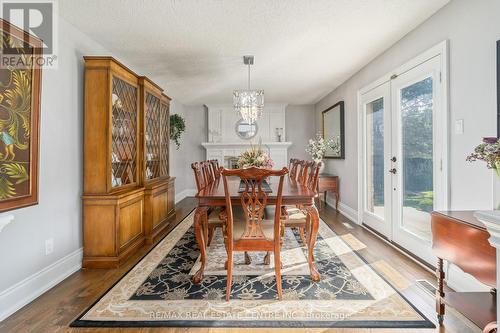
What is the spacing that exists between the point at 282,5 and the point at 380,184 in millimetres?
2709

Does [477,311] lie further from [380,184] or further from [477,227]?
[380,184]

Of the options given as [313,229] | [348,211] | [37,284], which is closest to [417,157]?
[313,229]

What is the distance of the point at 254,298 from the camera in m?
2.12

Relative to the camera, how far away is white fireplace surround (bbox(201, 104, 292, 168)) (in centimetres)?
708

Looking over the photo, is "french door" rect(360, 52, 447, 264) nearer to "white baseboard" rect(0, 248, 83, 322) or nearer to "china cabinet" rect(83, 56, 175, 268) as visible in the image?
"china cabinet" rect(83, 56, 175, 268)

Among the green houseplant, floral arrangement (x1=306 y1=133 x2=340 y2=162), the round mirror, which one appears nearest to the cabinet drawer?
the green houseplant

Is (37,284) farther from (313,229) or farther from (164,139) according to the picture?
(164,139)

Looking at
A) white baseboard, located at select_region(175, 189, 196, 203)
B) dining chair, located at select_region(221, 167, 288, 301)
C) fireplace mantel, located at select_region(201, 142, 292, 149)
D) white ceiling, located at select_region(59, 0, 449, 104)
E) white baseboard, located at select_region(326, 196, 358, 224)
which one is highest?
white ceiling, located at select_region(59, 0, 449, 104)

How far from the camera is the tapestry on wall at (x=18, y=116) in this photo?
1.87 m

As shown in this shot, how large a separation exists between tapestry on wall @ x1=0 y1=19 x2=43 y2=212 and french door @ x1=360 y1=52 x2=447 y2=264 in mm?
3570

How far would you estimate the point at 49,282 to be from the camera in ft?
7.66

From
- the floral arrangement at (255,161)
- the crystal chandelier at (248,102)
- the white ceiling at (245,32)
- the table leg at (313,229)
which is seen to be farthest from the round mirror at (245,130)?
the table leg at (313,229)

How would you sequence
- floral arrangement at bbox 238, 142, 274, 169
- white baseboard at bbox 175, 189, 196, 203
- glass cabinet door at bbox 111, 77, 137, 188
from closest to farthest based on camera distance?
glass cabinet door at bbox 111, 77, 137, 188, floral arrangement at bbox 238, 142, 274, 169, white baseboard at bbox 175, 189, 196, 203

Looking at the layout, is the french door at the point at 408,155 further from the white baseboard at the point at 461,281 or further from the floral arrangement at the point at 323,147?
the floral arrangement at the point at 323,147
